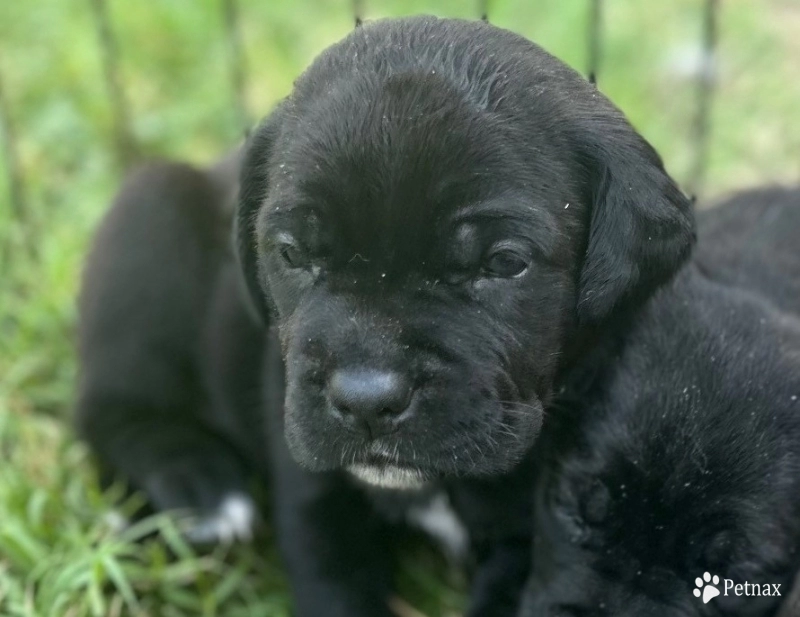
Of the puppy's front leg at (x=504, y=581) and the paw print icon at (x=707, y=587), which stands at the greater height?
the paw print icon at (x=707, y=587)

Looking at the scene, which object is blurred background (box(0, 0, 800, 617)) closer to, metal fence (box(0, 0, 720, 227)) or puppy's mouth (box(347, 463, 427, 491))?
metal fence (box(0, 0, 720, 227))

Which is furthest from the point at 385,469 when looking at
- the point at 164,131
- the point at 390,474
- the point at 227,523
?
the point at 164,131

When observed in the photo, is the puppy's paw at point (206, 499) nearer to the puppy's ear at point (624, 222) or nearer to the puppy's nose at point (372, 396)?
the puppy's nose at point (372, 396)

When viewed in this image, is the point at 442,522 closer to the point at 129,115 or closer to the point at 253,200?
the point at 253,200

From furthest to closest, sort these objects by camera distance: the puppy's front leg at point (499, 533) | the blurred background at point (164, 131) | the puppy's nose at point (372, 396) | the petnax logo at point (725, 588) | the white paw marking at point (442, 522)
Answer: the blurred background at point (164, 131)
the white paw marking at point (442, 522)
the puppy's front leg at point (499, 533)
the petnax logo at point (725, 588)
the puppy's nose at point (372, 396)

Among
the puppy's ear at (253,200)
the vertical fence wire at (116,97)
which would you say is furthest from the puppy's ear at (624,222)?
the vertical fence wire at (116,97)

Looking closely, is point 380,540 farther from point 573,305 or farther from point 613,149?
point 613,149

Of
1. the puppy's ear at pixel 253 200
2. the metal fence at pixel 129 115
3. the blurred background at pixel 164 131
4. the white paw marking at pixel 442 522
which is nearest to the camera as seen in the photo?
the puppy's ear at pixel 253 200
